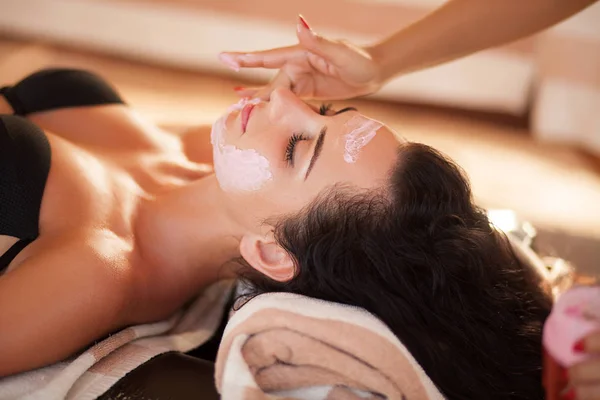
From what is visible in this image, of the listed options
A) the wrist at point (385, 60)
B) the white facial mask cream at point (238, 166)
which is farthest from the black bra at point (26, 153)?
the wrist at point (385, 60)

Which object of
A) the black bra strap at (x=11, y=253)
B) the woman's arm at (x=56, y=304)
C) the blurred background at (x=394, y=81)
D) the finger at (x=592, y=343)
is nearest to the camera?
the finger at (x=592, y=343)

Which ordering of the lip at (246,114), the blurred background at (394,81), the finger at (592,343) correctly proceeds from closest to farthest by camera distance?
the finger at (592,343) < the lip at (246,114) < the blurred background at (394,81)

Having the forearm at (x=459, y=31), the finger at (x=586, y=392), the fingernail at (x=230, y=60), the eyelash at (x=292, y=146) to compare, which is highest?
the forearm at (x=459, y=31)

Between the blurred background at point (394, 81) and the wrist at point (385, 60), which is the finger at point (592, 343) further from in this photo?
the blurred background at point (394, 81)

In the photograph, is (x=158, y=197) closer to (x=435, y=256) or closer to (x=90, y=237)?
(x=90, y=237)

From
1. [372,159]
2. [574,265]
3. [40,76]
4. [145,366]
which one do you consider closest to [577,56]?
[574,265]

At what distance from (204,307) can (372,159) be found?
22.1 inches

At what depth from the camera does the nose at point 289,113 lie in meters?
1.43

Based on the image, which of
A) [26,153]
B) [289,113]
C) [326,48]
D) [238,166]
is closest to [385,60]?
A: [326,48]

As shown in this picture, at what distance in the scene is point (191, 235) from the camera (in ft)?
5.05

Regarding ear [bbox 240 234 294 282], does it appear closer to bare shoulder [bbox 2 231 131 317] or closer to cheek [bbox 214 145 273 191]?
cheek [bbox 214 145 273 191]

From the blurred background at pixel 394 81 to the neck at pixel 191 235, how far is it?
155cm

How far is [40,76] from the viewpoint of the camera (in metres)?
1.80

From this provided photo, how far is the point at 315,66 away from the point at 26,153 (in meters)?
0.69
